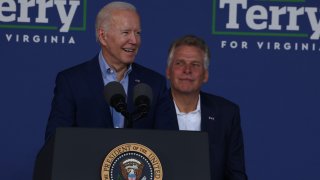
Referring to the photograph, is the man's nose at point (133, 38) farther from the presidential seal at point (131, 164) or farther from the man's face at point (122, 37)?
the presidential seal at point (131, 164)

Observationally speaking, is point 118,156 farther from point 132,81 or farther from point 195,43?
point 195,43

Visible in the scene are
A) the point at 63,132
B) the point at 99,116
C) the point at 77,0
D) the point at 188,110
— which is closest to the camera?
the point at 63,132

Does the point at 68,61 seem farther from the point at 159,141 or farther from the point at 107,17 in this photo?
the point at 159,141

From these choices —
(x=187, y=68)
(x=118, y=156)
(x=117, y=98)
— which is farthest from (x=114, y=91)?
(x=187, y=68)

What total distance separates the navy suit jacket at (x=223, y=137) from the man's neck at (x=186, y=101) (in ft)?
0.08

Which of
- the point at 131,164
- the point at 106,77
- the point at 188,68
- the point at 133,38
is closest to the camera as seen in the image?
the point at 131,164

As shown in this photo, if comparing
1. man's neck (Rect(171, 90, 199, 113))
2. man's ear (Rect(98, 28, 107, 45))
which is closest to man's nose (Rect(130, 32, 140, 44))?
man's ear (Rect(98, 28, 107, 45))

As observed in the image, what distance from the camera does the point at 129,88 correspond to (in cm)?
288

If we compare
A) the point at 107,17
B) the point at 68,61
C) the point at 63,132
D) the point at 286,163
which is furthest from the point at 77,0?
the point at 63,132

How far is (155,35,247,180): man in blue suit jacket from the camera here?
11.1ft

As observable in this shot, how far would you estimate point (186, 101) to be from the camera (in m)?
3.44

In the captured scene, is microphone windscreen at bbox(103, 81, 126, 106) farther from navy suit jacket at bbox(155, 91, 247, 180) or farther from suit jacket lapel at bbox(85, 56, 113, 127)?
navy suit jacket at bbox(155, 91, 247, 180)

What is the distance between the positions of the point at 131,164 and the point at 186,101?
1.28 m

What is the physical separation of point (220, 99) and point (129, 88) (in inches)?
28.1
